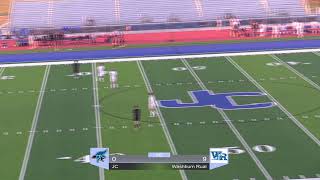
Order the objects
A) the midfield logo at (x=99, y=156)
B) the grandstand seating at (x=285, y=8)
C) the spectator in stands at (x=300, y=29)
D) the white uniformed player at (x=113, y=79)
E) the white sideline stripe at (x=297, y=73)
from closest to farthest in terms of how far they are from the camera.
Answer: the midfield logo at (x=99, y=156), the white sideline stripe at (x=297, y=73), the white uniformed player at (x=113, y=79), the spectator in stands at (x=300, y=29), the grandstand seating at (x=285, y=8)

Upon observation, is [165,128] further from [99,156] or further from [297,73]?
[297,73]

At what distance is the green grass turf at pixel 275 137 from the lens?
1268 cm

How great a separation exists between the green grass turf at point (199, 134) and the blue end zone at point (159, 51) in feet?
18.7

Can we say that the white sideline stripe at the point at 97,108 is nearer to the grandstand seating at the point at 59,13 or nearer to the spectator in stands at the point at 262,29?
the spectator in stands at the point at 262,29

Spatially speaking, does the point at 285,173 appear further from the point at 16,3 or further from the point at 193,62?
the point at 16,3

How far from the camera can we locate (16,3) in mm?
37250

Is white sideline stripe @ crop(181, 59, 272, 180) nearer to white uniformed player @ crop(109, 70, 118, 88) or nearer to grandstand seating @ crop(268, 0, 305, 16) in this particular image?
white uniformed player @ crop(109, 70, 118, 88)

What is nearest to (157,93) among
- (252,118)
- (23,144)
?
(252,118)

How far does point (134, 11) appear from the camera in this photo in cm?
3591

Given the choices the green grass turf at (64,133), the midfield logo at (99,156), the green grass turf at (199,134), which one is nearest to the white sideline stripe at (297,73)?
the green grass turf at (199,134)

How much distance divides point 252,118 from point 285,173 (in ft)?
12.6

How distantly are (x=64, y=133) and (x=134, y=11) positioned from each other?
21.5 meters

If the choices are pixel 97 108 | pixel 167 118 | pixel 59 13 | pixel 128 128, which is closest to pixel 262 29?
pixel 59 13

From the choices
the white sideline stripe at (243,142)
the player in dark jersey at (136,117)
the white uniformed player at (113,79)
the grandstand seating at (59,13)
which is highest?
the grandstand seating at (59,13)
